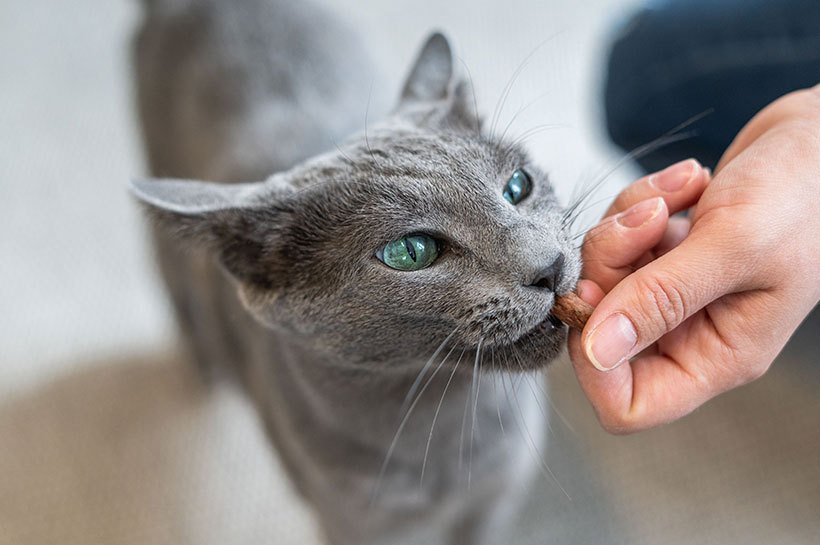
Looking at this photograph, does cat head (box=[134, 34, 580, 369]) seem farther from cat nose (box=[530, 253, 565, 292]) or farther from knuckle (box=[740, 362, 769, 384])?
knuckle (box=[740, 362, 769, 384])

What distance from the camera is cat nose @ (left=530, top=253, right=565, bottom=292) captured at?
0.63 meters

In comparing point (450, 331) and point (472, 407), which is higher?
point (450, 331)

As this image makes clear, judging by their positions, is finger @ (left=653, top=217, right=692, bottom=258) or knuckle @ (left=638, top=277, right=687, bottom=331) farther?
finger @ (left=653, top=217, right=692, bottom=258)

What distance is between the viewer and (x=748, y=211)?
0.65 metres

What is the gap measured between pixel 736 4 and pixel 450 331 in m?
0.87

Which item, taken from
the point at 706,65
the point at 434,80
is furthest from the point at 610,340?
the point at 706,65

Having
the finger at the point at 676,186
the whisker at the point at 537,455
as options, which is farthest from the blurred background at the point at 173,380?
the finger at the point at 676,186

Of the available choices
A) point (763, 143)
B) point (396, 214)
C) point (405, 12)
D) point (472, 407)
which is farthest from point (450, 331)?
point (405, 12)

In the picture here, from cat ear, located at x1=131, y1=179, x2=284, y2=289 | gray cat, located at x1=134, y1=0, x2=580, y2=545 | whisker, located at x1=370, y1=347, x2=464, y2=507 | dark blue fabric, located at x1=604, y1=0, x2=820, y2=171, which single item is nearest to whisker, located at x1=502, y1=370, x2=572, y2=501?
gray cat, located at x1=134, y1=0, x2=580, y2=545

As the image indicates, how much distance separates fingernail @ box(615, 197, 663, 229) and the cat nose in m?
0.12

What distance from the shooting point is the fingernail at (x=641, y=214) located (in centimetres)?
72

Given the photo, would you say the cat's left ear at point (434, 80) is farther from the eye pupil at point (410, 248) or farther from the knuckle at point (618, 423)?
the knuckle at point (618, 423)

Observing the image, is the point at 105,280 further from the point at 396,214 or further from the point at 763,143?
the point at 763,143

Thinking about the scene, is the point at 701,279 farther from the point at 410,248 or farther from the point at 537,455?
the point at 537,455
